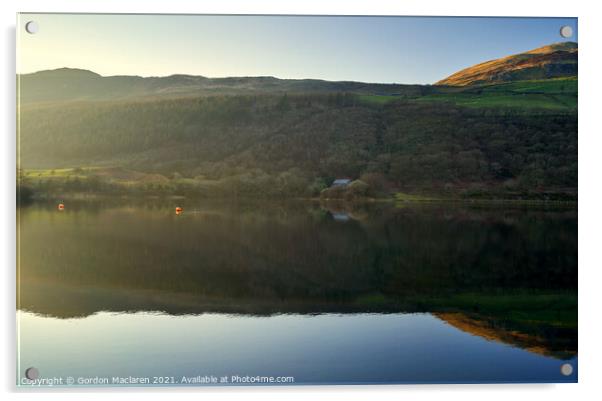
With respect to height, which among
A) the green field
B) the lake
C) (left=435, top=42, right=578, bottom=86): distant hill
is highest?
(left=435, top=42, right=578, bottom=86): distant hill

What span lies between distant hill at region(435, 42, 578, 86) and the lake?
5.84ft

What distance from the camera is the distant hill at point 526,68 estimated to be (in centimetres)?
716

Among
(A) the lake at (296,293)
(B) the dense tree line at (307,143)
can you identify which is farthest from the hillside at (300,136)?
(A) the lake at (296,293)

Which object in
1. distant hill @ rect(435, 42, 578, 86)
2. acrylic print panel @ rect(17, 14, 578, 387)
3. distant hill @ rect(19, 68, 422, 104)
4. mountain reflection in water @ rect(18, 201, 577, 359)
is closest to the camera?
acrylic print panel @ rect(17, 14, 578, 387)

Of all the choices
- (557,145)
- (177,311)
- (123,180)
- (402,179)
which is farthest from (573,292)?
(123,180)

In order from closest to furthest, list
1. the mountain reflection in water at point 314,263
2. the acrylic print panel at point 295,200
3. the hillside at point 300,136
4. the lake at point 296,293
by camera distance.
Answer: the lake at point 296,293 < the acrylic print panel at point 295,200 < the mountain reflection in water at point 314,263 < the hillside at point 300,136

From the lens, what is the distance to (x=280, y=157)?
810cm

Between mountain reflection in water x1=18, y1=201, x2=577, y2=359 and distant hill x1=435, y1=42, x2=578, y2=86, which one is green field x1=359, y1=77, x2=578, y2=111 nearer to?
distant hill x1=435, y1=42, x2=578, y2=86

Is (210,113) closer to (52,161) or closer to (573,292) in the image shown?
(52,161)

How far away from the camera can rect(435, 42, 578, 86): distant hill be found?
716 centimetres

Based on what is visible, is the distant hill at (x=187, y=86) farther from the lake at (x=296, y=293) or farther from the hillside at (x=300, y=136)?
the lake at (x=296, y=293)

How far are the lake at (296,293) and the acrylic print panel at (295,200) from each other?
27 mm

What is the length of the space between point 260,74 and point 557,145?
13.4ft

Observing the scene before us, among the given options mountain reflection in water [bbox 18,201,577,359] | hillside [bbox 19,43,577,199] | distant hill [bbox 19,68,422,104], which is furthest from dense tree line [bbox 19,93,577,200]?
mountain reflection in water [bbox 18,201,577,359]
